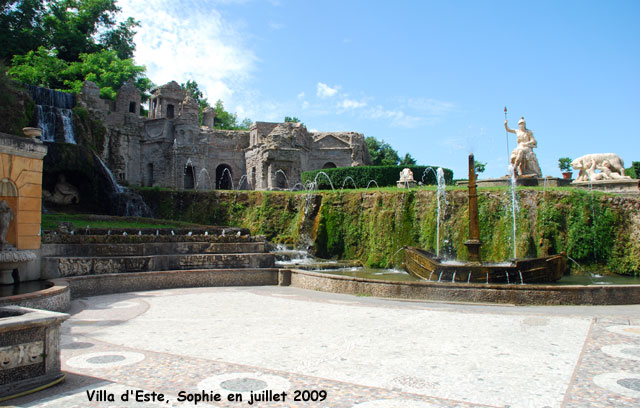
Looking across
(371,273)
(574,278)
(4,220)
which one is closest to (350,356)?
(4,220)

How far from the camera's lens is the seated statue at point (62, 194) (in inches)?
837

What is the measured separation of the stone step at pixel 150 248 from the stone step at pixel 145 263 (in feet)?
1.37

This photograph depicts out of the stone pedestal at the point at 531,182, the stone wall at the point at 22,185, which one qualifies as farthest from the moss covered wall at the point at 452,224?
the stone wall at the point at 22,185

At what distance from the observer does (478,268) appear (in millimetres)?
10875

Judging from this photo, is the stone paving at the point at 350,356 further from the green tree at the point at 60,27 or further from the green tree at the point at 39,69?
the green tree at the point at 60,27

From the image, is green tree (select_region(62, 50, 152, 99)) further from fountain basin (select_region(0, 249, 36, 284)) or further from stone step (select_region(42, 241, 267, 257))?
fountain basin (select_region(0, 249, 36, 284))

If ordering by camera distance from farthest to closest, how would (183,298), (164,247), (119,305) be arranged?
1. (164,247)
2. (183,298)
3. (119,305)

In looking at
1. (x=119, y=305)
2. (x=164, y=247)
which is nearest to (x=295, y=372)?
(x=119, y=305)

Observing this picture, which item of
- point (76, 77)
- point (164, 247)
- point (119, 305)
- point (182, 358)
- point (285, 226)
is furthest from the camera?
point (76, 77)

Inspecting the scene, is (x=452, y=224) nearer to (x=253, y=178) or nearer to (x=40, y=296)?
(x=40, y=296)

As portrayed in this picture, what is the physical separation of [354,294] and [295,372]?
5.98 metres

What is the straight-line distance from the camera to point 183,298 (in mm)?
10156

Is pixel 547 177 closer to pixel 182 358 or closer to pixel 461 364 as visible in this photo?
pixel 461 364

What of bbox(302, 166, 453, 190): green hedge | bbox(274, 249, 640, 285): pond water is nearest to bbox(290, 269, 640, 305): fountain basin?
bbox(274, 249, 640, 285): pond water
